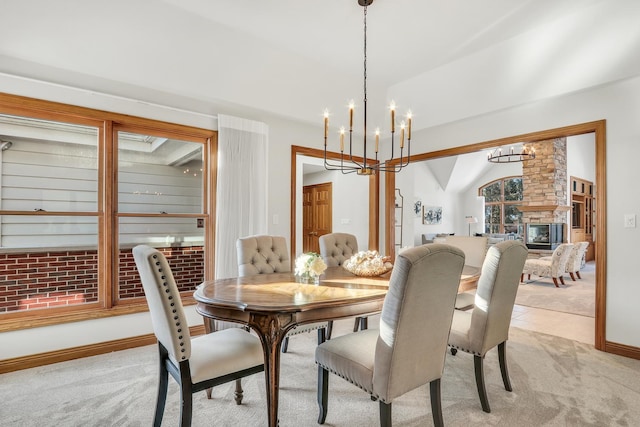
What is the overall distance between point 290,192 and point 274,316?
2.60 meters

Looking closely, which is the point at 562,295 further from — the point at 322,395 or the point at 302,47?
the point at 302,47

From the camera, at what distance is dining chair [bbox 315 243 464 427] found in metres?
1.47

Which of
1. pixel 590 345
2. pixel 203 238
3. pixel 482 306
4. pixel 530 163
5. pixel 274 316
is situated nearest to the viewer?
pixel 274 316

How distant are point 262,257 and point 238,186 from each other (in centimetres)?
108

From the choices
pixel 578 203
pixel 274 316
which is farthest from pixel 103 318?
pixel 578 203

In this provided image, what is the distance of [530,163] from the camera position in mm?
8336

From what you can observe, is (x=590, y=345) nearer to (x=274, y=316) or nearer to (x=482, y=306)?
(x=482, y=306)

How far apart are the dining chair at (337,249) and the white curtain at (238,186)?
84 centimetres

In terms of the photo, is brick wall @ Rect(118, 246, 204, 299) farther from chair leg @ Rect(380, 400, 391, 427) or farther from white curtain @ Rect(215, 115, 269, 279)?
chair leg @ Rect(380, 400, 391, 427)

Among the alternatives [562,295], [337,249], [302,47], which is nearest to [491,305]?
[337,249]

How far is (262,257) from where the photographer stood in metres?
2.87

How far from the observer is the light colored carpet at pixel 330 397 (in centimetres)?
196

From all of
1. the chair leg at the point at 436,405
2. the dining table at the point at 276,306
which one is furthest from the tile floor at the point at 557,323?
the dining table at the point at 276,306

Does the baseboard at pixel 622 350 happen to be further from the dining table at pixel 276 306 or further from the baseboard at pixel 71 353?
the baseboard at pixel 71 353
